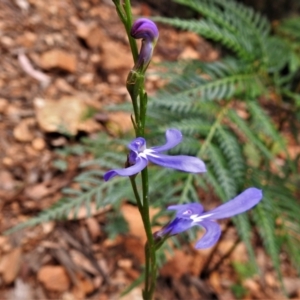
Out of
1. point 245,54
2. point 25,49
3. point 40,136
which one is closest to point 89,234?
point 40,136

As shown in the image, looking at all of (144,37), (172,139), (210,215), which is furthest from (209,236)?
(144,37)

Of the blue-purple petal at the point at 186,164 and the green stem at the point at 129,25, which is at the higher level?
the green stem at the point at 129,25

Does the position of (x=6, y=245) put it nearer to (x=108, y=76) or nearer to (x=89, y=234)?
(x=89, y=234)

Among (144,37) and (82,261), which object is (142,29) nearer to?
(144,37)

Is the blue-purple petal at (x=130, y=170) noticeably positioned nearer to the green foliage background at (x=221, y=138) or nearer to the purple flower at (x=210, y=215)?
the purple flower at (x=210, y=215)

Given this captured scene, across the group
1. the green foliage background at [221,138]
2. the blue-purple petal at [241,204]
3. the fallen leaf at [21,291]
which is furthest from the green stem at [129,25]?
the fallen leaf at [21,291]
